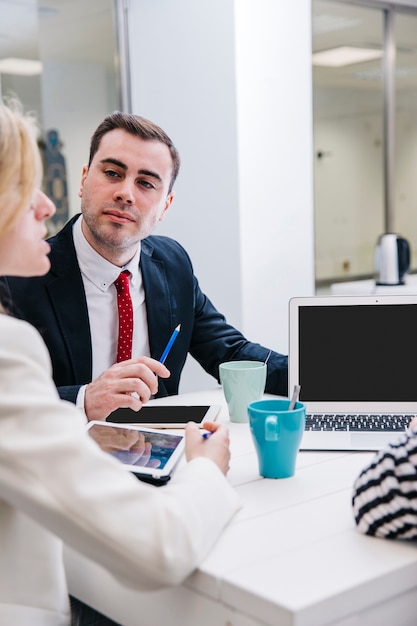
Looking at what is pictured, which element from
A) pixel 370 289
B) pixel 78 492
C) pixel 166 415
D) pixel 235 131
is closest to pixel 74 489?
pixel 78 492

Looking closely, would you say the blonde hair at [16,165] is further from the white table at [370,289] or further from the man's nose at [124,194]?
the white table at [370,289]

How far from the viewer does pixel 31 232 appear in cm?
102

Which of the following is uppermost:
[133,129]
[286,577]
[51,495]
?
[133,129]

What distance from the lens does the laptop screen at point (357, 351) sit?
1510mm

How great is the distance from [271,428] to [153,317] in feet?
2.71

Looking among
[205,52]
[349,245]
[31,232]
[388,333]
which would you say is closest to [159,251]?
[388,333]

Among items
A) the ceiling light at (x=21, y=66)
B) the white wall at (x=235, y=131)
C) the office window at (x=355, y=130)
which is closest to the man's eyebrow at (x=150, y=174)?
the white wall at (x=235, y=131)

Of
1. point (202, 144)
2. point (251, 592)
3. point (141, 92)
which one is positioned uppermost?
point (141, 92)

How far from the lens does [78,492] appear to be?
816mm

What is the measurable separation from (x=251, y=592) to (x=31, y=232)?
0.52 m

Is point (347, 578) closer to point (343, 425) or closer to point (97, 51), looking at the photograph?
point (343, 425)

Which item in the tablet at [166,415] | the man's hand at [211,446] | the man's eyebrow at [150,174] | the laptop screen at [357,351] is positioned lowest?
the tablet at [166,415]

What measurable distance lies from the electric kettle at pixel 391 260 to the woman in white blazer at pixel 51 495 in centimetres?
A: 305

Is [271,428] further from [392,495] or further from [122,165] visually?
[122,165]
